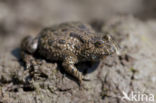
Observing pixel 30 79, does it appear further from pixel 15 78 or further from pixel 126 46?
pixel 126 46

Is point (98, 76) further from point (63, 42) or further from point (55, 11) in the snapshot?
point (55, 11)

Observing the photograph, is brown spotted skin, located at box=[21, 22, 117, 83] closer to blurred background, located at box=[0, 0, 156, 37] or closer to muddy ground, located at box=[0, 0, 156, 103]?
muddy ground, located at box=[0, 0, 156, 103]

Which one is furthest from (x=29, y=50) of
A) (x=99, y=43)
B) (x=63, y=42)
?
(x=99, y=43)

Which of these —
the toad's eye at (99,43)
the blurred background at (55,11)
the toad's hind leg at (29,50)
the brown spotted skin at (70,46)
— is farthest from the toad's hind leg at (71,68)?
the blurred background at (55,11)

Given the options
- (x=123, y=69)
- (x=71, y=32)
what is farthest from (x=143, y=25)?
(x=71, y=32)

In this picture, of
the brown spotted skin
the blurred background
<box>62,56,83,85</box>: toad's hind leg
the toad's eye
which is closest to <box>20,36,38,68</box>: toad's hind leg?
the brown spotted skin

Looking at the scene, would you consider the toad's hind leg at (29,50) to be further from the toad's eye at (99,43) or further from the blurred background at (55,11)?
the blurred background at (55,11)
